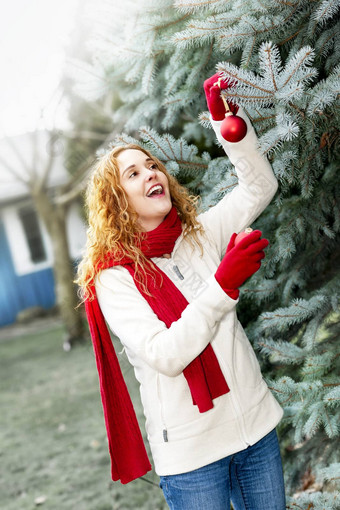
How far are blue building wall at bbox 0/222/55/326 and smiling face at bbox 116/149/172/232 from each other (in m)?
12.7

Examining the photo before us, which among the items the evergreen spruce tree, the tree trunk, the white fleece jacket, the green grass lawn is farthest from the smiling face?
the tree trunk

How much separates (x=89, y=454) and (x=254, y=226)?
2.99 m

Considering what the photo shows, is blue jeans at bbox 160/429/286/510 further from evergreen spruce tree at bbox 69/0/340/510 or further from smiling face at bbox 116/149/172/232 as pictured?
smiling face at bbox 116/149/172/232

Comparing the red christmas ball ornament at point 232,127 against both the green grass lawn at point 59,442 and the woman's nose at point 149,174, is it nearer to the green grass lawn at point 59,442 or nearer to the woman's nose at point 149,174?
the woman's nose at point 149,174

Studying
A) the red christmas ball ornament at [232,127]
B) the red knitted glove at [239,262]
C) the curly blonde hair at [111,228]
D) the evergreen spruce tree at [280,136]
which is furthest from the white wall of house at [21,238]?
the red knitted glove at [239,262]

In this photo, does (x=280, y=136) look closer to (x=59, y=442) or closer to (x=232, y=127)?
(x=232, y=127)

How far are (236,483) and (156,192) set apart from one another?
105cm

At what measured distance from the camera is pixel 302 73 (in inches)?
56.3

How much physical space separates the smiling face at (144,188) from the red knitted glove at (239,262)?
40cm

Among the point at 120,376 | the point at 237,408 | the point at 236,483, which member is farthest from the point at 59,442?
the point at 237,408

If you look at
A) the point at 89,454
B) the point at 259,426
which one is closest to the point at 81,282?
the point at 259,426

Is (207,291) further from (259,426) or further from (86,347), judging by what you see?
(86,347)

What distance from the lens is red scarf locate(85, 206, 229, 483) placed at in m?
1.56

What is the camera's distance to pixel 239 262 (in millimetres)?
1332
